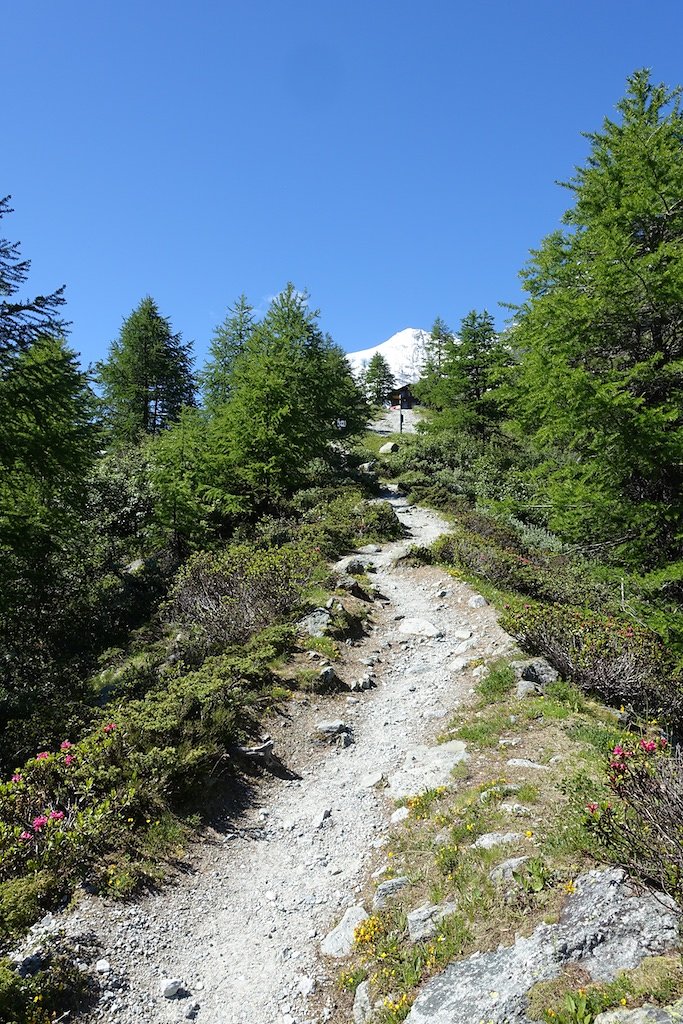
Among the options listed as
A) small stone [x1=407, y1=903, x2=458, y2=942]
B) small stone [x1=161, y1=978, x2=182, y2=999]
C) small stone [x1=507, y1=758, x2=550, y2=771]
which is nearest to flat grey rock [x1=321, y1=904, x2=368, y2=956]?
small stone [x1=407, y1=903, x2=458, y2=942]

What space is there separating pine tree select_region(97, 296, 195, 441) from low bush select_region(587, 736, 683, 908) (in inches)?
1288

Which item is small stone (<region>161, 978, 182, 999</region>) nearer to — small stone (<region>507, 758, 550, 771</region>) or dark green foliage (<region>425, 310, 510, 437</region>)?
small stone (<region>507, 758, 550, 771</region>)

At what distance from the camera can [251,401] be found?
21.2m

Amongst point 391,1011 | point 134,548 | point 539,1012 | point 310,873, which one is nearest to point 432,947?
point 391,1011

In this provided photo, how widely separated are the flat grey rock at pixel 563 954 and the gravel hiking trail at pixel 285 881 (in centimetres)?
132

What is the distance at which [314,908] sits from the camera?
5.76 meters

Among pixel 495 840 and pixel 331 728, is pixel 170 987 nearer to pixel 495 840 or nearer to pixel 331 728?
pixel 495 840

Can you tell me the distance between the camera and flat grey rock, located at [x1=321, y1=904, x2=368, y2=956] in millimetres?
5121

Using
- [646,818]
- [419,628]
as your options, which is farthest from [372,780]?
[419,628]

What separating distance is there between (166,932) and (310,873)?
1671 mm

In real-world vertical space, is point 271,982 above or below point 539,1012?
below

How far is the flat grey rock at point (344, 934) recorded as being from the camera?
512 cm

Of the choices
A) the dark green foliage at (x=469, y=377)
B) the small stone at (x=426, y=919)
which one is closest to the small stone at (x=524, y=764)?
the small stone at (x=426, y=919)

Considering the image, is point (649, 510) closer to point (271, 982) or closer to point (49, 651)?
point (271, 982)
